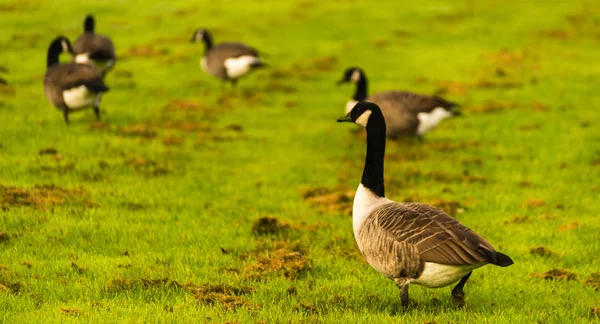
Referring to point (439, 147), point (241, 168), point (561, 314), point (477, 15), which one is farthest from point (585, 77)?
point (561, 314)

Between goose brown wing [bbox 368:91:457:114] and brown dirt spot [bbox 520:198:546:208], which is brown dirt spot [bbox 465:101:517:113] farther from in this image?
brown dirt spot [bbox 520:198:546:208]

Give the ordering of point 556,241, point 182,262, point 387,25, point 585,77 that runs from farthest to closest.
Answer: point 387,25 < point 585,77 < point 556,241 < point 182,262

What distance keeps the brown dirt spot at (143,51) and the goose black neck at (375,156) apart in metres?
24.1

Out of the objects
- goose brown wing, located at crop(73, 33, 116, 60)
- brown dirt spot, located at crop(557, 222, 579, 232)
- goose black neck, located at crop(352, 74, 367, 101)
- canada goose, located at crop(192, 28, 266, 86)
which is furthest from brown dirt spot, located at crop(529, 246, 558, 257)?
goose brown wing, located at crop(73, 33, 116, 60)

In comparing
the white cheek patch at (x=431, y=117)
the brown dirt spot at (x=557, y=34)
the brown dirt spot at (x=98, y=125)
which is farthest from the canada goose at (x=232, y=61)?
the brown dirt spot at (x=557, y=34)

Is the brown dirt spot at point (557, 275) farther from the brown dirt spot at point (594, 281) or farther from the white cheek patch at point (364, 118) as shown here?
the white cheek patch at point (364, 118)

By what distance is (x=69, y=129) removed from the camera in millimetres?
18047

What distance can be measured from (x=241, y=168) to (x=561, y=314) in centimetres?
949

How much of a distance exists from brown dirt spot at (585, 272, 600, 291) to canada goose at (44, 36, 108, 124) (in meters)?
11.8

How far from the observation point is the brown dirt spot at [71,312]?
7801mm

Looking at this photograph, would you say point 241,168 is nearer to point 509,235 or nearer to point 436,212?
point 509,235

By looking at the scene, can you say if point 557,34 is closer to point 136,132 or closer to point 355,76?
point 355,76

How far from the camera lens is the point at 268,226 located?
39.7 feet

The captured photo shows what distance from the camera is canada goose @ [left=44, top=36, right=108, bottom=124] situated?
17203 millimetres
